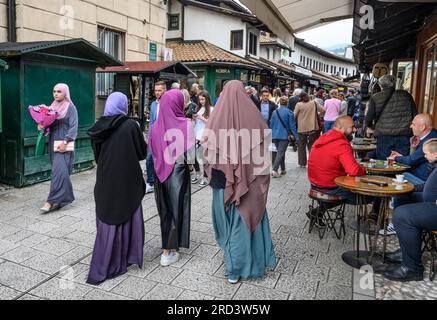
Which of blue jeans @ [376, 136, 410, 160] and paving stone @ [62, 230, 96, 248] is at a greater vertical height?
blue jeans @ [376, 136, 410, 160]

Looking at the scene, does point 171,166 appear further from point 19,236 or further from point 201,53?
point 201,53

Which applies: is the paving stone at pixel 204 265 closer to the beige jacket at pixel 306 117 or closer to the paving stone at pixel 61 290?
the paving stone at pixel 61 290

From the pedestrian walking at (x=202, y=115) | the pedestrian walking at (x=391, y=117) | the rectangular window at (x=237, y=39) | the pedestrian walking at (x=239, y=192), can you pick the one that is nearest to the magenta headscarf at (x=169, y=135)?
the pedestrian walking at (x=239, y=192)

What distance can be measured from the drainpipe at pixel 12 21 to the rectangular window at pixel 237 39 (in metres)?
14.9

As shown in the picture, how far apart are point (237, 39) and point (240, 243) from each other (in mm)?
19461

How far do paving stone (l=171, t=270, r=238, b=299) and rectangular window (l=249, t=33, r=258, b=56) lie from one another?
20.3 metres

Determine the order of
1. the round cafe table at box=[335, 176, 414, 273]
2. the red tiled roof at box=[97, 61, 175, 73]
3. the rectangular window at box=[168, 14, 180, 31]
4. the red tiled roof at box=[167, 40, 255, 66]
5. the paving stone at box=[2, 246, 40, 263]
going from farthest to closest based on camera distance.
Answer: the rectangular window at box=[168, 14, 180, 31]
the red tiled roof at box=[167, 40, 255, 66]
the red tiled roof at box=[97, 61, 175, 73]
the paving stone at box=[2, 246, 40, 263]
the round cafe table at box=[335, 176, 414, 273]

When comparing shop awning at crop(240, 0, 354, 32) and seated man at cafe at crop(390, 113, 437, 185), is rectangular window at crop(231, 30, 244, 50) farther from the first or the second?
seated man at cafe at crop(390, 113, 437, 185)

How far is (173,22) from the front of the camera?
21.0m

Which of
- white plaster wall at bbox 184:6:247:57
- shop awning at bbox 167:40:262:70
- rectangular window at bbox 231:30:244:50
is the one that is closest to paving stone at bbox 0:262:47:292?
shop awning at bbox 167:40:262:70

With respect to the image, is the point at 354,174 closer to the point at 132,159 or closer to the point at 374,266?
the point at 374,266

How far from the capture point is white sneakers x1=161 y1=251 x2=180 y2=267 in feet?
13.0
